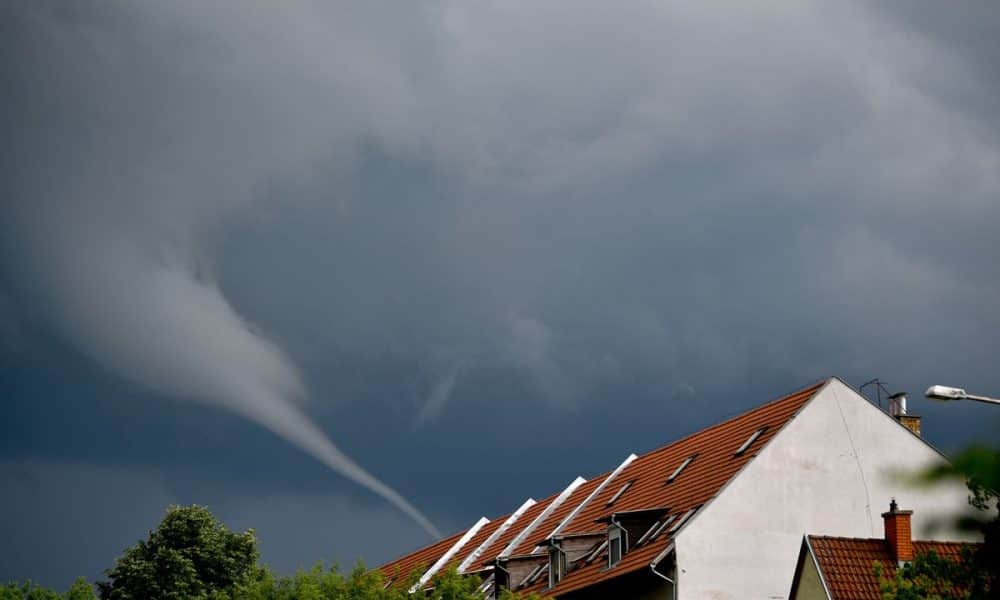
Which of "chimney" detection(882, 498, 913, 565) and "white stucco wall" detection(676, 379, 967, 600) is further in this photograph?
"white stucco wall" detection(676, 379, 967, 600)

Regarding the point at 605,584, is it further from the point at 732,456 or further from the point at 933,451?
the point at 933,451

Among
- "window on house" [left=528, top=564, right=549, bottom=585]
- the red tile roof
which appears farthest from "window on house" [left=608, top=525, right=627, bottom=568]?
the red tile roof

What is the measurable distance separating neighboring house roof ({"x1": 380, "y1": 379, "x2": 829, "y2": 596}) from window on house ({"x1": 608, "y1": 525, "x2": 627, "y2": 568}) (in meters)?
0.29

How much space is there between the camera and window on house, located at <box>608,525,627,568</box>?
35750mm

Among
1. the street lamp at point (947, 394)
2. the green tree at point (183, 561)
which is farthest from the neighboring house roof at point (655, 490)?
the green tree at point (183, 561)

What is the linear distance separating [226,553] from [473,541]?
21722 mm

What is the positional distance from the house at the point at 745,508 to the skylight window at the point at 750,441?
4cm

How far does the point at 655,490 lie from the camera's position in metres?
39.5

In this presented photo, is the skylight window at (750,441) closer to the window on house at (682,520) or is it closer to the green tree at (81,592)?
the window on house at (682,520)

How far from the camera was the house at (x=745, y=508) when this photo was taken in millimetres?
33469

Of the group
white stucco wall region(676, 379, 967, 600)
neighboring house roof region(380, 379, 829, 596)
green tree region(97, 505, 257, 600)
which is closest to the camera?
white stucco wall region(676, 379, 967, 600)

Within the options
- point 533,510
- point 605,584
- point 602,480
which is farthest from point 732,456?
point 533,510

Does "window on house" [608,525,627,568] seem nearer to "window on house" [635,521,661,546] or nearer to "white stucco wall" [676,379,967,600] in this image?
"window on house" [635,521,661,546]

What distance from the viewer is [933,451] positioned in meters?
36.2
